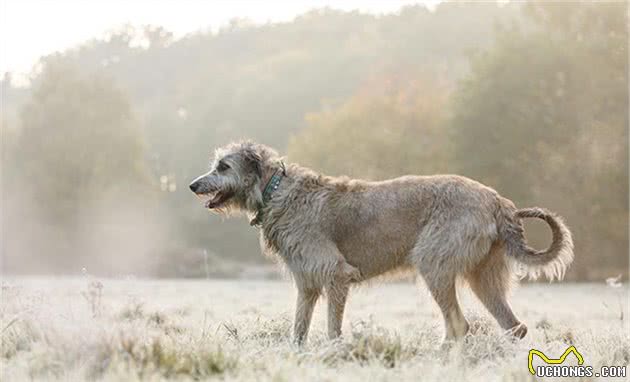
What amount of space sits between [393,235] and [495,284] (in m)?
1.01

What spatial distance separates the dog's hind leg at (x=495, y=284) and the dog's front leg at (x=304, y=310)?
1.41 meters

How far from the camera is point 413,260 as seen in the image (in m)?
7.87

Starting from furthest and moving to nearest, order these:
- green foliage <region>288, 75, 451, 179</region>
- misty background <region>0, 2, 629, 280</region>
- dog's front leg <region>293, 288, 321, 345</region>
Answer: green foliage <region>288, 75, 451, 179</region>
misty background <region>0, 2, 629, 280</region>
dog's front leg <region>293, 288, 321, 345</region>

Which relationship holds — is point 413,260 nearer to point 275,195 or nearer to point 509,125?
point 275,195

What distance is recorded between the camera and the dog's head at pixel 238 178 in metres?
8.44

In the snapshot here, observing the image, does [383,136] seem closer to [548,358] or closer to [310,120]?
[310,120]

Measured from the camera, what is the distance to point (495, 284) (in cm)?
801

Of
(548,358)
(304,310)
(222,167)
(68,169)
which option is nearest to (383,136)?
(68,169)

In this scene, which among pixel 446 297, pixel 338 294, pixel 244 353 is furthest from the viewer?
pixel 338 294

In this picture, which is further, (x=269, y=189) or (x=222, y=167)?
(x=222, y=167)

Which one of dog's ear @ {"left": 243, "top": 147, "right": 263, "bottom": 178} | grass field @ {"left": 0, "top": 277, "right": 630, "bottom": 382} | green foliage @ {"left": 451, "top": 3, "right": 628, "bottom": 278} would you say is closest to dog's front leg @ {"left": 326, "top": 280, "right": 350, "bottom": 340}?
grass field @ {"left": 0, "top": 277, "right": 630, "bottom": 382}

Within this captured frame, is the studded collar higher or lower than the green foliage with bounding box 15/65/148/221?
lower

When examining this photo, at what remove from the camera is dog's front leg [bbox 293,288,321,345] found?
7.96m

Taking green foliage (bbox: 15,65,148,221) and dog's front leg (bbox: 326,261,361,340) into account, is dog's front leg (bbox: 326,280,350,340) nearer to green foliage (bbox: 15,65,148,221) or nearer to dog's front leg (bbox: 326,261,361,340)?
dog's front leg (bbox: 326,261,361,340)
